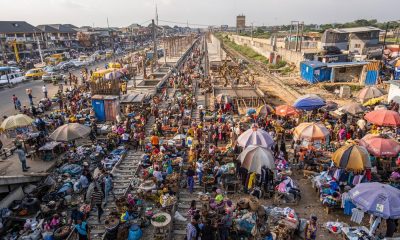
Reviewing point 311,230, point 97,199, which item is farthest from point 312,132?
point 97,199

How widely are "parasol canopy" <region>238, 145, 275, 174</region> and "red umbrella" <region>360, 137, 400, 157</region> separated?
163 inches

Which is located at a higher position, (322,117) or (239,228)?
(322,117)

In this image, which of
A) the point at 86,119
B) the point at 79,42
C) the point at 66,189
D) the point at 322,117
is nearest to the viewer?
the point at 66,189

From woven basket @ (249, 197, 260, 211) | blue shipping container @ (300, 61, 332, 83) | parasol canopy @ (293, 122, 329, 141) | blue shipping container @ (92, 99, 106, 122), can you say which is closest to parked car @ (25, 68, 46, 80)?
blue shipping container @ (92, 99, 106, 122)

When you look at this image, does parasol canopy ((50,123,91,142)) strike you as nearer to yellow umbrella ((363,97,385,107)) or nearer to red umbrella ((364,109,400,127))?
red umbrella ((364,109,400,127))

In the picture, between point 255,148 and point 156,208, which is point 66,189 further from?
point 255,148

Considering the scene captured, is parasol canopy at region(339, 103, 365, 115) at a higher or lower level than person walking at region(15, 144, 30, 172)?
higher

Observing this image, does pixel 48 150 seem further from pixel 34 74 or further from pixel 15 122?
pixel 34 74

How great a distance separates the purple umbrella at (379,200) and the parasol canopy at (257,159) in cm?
291

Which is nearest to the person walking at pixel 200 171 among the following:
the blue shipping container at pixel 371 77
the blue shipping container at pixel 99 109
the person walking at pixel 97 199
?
the person walking at pixel 97 199

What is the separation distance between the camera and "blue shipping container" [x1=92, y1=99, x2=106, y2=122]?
63.7 ft

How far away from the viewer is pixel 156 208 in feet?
34.6

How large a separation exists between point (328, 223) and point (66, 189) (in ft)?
31.9

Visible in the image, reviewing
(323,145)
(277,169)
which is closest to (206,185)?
(277,169)
